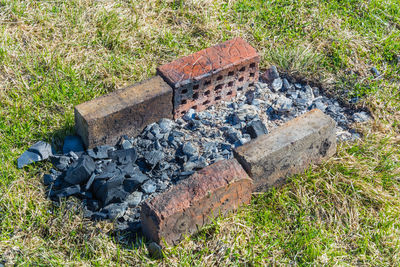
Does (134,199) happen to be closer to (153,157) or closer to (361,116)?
(153,157)

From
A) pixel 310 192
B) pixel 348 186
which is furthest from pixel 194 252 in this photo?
pixel 348 186

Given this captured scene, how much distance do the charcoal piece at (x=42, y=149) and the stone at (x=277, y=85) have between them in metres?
1.94

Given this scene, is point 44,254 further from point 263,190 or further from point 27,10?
point 27,10

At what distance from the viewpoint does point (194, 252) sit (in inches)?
120

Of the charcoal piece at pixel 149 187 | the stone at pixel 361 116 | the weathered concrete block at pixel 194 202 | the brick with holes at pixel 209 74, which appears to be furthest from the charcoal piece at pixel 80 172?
the stone at pixel 361 116

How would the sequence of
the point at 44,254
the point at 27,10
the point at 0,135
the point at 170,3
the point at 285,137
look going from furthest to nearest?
1. the point at 170,3
2. the point at 27,10
3. the point at 0,135
4. the point at 285,137
5. the point at 44,254

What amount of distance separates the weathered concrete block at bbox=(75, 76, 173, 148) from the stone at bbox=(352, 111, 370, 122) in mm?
1602

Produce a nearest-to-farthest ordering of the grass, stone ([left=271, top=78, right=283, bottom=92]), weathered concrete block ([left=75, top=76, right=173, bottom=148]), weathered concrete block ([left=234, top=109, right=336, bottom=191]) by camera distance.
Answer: the grass, weathered concrete block ([left=234, top=109, right=336, bottom=191]), weathered concrete block ([left=75, top=76, right=173, bottom=148]), stone ([left=271, top=78, right=283, bottom=92])

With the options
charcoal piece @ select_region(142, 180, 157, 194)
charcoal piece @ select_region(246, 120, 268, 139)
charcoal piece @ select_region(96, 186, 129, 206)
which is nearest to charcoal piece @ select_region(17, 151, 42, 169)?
charcoal piece @ select_region(96, 186, 129, 206)

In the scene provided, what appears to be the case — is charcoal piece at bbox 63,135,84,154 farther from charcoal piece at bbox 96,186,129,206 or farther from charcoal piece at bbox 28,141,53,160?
charcoal piece at bbox 96,186,129,206

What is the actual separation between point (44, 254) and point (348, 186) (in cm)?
210

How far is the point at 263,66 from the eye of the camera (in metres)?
4.43

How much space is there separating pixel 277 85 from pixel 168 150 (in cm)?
122

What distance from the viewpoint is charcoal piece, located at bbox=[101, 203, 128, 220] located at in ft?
10.4
